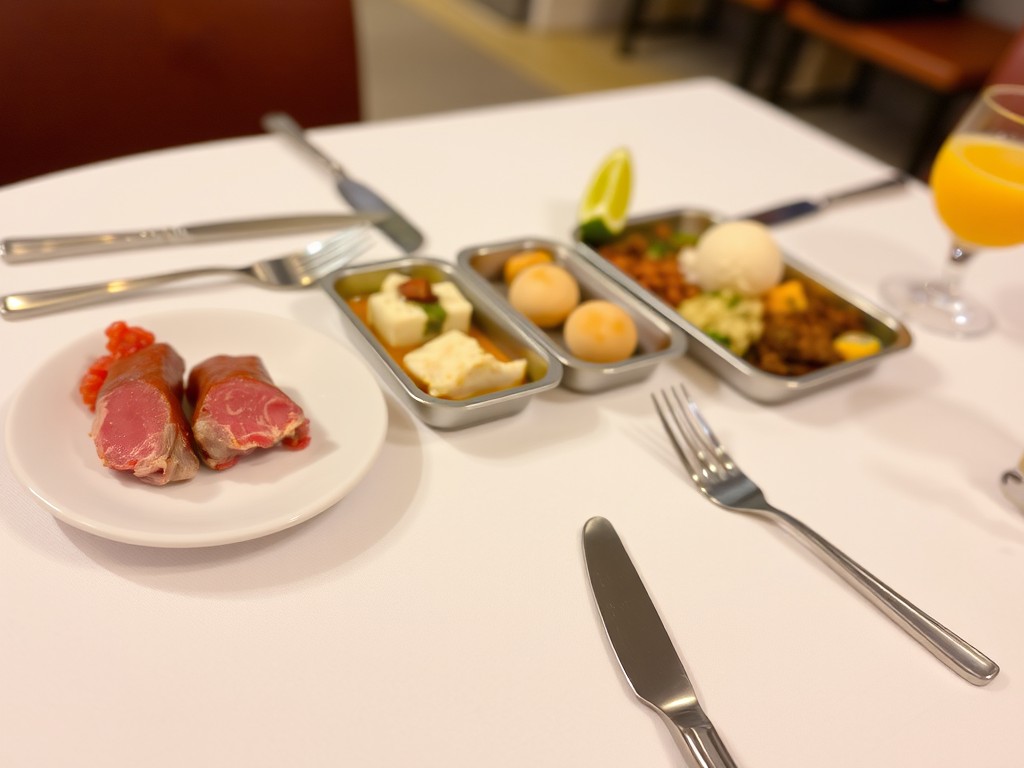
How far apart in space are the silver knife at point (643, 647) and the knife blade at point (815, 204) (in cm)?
79

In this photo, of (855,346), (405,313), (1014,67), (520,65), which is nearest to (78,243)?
(405,313)

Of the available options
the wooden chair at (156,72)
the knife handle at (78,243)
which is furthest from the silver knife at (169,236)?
the wooden chair at (156,72)

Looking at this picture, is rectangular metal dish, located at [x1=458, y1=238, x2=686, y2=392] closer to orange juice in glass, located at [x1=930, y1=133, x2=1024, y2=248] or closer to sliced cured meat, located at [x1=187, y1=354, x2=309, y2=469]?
sliced cured meat, located at [x1=187, y1=354, x2=309, y2=469]

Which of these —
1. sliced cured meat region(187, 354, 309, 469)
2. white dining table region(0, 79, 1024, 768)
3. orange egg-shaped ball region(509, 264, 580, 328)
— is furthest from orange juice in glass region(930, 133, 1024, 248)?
sliced cured meat region(187, 354, 309, 469)

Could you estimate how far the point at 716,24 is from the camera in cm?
480

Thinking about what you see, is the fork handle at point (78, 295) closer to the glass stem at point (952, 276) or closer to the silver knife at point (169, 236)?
the silver knife at point (169, 236)

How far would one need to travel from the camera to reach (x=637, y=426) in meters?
0.88

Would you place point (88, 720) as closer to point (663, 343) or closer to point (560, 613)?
point (560, 613)

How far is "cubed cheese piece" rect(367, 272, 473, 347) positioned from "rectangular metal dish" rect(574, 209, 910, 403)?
0.23m

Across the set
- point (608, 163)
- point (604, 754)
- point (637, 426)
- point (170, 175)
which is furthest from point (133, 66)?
point (604, 754)

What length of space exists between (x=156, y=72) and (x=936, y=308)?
1.37 m

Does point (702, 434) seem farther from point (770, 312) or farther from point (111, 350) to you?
point (111, 350)

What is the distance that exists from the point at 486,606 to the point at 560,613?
64 mm

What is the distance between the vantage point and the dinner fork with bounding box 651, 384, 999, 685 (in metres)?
0.68
